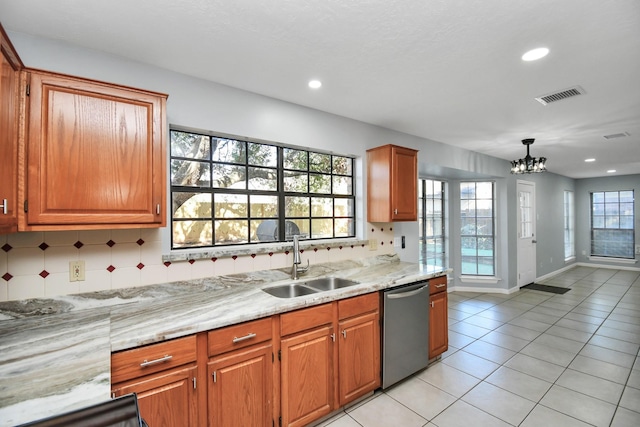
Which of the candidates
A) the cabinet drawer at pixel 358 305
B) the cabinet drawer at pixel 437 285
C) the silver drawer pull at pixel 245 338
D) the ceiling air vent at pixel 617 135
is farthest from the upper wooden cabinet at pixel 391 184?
the ceiling air vent at pixel 617 135

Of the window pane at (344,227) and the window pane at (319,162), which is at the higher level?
the window pane at (319,162)

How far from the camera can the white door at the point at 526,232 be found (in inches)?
224

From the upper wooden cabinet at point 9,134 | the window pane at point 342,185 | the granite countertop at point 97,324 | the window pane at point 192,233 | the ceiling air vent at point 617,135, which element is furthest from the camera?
the ceiling air vent at point 617,135

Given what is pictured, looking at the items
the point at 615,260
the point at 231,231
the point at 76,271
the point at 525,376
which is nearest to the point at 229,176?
the point at 231,231

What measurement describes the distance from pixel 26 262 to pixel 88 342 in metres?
0.75

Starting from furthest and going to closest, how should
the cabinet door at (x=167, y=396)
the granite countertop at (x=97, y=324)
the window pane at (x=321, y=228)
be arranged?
1. the window pane at (x=321, y=228)
2. the cabinet door at (x=167, y=396)
3. the granite countertop at (x=97, y=324)

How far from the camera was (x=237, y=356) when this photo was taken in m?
1.66

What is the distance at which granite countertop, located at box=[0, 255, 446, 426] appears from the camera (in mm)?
974

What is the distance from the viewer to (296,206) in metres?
2.89

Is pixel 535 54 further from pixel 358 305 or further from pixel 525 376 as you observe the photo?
pixel 525 376

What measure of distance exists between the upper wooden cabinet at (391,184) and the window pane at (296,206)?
0.74 meters

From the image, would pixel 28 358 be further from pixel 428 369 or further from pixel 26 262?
pixel 428 369

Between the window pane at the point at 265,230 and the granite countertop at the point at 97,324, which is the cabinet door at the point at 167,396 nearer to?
the granite countertop at the point at 97,324

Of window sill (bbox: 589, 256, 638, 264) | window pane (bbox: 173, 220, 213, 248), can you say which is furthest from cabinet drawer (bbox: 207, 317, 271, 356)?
window sill (bbox: 589, 256, 638, 264)
